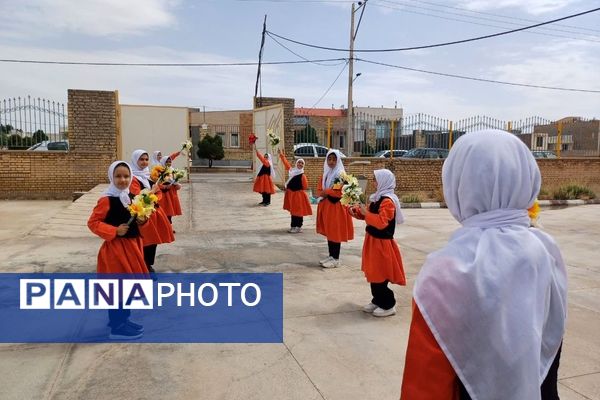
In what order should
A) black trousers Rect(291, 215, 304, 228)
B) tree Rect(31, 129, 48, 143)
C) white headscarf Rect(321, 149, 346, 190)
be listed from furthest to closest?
1. tree Rect(31, 129, 48, 143)
2. black trousers Rect(291, 215, 304, 228)
3. white headscarf Rect(321, 149, 346, 190)

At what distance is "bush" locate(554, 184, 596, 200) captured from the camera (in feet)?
53.2

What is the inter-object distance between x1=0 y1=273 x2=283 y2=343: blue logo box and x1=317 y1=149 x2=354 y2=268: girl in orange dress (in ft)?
3.31

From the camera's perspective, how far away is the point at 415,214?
13.2 metres

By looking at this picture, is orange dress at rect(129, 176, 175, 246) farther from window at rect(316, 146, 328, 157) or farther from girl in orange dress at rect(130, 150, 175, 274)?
window at rect(316, 146, 328, 157)

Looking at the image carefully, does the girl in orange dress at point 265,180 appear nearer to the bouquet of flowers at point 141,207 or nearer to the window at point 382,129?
the window at point 382,129

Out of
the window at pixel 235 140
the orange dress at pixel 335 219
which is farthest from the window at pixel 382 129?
the window at pixel 235 140

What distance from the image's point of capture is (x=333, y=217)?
6.81 metres

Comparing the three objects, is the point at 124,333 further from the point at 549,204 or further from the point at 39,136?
the point at 549,204

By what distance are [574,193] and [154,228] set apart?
49.9 feet

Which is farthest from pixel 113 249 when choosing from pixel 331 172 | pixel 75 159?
pixel 75 159

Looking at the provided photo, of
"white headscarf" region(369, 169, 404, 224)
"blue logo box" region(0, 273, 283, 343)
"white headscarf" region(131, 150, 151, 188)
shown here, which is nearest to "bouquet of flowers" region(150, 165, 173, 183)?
"white headscarf" region(131, 150, 151, 188)

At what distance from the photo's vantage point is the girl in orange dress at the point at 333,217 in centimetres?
680

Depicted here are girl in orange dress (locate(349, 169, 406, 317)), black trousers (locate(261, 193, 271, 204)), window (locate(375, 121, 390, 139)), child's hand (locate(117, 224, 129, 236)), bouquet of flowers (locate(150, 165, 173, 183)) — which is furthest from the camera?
window (locate(375, 121, 390, 139))

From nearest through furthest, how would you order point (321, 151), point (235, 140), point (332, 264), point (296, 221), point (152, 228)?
point (152, 228) < point (332, 264) < point (296, 221) < point (321, 151) < point (235, 140)
